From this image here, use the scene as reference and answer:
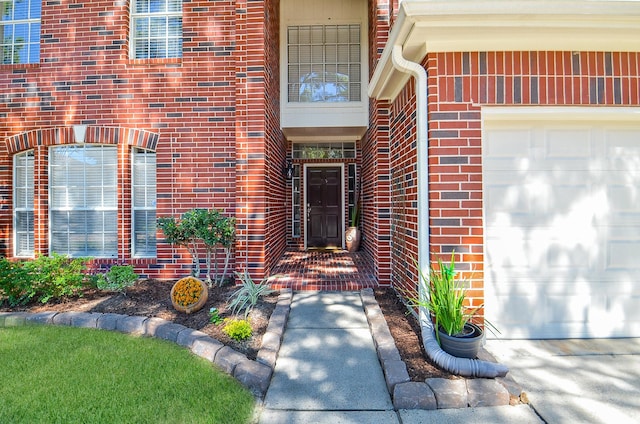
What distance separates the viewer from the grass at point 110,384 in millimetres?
2076

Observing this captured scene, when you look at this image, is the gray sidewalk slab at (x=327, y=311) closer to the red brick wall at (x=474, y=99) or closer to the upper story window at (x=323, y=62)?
the red brick wall at (x=474, y=99)

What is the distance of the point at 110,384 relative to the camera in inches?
94.1

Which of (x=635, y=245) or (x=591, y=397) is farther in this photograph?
(x=635, y=245)

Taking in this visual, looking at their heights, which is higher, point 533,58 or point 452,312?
point 533,58

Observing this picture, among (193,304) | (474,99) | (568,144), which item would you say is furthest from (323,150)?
(568,144)

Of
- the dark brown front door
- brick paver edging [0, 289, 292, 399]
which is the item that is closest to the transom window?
the dark brown front door

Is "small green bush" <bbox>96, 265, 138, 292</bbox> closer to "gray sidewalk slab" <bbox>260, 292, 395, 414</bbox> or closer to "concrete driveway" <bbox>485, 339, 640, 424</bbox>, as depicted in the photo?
"gray sidewalk slab" <bbox>260, 292, 395, 414</bbox>

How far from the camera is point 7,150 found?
17.4ft

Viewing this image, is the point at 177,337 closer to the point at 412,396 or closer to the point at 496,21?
the point at 412,396

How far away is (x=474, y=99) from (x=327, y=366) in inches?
109

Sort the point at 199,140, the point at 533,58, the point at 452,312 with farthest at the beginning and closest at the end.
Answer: the point at 199,140 < the point at 533,58 < the point at 452,312

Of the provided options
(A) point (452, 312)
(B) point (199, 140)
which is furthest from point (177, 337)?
(B) point (199, 140)

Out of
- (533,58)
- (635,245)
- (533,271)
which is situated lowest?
(533,271)

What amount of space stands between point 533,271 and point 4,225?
25.0 feet
